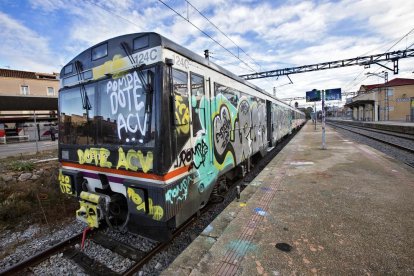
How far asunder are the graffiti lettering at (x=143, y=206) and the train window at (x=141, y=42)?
6.37ft

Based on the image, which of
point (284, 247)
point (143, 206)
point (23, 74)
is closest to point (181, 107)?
point (143, 206)

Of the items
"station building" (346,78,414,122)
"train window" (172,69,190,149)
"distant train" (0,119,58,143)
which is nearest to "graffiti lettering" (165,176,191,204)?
"train window" (172,69,190,149)

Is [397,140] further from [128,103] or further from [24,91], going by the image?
[24,91]

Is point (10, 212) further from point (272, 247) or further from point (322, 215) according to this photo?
point (322, 215)

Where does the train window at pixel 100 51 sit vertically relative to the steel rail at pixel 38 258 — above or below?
above

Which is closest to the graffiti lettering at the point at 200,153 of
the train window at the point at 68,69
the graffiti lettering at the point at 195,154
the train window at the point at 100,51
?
the graffiti lettering at the point at 195,154

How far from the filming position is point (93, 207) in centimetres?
350

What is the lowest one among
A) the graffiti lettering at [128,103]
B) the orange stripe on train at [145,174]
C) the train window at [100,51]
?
the orange stripe on train at [145,174]

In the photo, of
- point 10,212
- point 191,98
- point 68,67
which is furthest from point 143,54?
point 10,212

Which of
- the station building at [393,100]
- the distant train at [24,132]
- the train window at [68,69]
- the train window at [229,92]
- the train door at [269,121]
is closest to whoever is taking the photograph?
the train window at [68,69]

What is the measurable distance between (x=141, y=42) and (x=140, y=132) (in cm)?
121

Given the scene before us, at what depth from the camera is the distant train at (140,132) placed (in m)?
2.98

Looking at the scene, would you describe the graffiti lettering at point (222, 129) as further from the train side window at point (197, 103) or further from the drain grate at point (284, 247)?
the drain grate at point (284, 247)

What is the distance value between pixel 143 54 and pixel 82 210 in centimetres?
259
